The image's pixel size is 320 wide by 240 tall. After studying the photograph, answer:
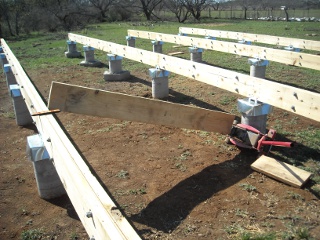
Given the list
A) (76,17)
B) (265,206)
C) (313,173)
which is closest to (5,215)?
(265,206)

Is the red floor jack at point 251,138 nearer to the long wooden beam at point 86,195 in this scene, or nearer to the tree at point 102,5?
the long wooden beam at point 86,195

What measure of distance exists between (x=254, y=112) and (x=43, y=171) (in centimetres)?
314

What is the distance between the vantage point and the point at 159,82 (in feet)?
24.3

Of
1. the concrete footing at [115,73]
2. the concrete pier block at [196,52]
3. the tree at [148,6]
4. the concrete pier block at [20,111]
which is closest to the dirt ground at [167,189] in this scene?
the concrete pier block at [20,111]

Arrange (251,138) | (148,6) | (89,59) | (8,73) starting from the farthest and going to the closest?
1. (148,6)
2. (89,59)
3. (8,73)
4. (251,138)

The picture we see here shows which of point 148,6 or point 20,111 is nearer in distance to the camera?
point 20,111

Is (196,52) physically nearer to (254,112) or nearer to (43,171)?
(254,112)

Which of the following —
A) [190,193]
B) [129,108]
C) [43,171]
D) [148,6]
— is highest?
[148,6]

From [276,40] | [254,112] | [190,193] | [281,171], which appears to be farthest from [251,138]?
[276,40]

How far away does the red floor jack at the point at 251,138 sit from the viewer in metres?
4.41

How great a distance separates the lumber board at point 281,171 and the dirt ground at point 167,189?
0.08m

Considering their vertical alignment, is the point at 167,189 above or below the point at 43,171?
below

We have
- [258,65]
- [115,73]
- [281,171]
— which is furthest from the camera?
[115,73]

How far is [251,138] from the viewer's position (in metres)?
4.57
